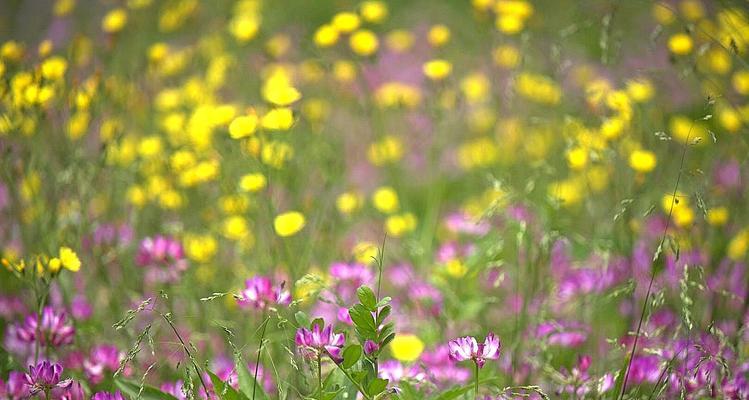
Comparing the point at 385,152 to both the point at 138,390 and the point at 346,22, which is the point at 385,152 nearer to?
the point at 346,22

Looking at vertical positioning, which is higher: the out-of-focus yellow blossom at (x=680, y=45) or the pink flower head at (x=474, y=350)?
the pink flower head at (x=474, y=350)

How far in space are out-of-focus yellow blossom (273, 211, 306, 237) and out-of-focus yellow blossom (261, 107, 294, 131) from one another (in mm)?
233

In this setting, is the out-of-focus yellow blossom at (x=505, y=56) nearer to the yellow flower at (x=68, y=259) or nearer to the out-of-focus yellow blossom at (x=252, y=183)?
the out-of-focus yellow blossom at (x=252, y=183)

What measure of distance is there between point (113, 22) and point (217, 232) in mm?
811

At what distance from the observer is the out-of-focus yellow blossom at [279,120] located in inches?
84.4

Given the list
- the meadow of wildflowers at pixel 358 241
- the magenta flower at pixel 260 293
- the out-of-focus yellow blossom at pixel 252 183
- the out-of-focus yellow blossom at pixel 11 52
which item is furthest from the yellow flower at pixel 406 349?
the out-of-focus yellow blossom at pixel 11 52

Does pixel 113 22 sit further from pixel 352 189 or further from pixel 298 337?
pixel 298 337

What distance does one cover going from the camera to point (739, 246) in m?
2.42

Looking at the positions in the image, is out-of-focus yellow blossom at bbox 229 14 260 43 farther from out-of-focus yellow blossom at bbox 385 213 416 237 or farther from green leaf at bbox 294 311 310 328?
green leaf at bbox 294 311 310 328

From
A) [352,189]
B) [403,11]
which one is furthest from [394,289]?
[403,11]

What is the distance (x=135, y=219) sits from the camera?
2.62 m

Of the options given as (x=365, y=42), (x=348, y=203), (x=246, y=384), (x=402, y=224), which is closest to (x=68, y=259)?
(x=246, y=384)

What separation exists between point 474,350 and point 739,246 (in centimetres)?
134

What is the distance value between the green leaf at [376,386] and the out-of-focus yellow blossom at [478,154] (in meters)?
1.65
